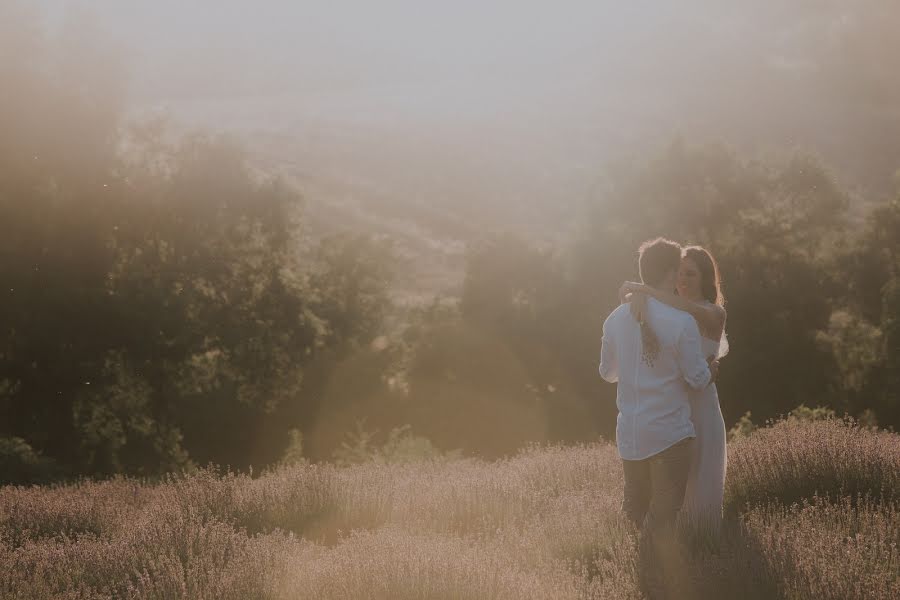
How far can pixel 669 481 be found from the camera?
15.7 ft

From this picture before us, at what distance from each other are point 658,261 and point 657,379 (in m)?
0.66

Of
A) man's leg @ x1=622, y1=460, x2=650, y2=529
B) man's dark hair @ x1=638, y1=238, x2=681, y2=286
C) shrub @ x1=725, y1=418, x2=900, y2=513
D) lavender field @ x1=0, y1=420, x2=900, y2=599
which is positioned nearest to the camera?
lavender field @ x1=0, y1=420, x2=900, y2=599

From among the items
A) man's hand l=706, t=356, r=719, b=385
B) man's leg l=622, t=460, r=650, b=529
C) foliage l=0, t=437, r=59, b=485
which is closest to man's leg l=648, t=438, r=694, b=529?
man's leg l=622, t=460, r=650, b=529

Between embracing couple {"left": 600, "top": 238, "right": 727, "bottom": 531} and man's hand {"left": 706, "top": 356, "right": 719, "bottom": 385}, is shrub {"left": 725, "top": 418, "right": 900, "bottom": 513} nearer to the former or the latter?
embracing couple {"left": 600, "top": 238, "right": 727, "bottom": 531}

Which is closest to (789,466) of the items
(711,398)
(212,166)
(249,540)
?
(711,398)

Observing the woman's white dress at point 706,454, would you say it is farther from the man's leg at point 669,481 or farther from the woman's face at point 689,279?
the woman's face at point 689,279

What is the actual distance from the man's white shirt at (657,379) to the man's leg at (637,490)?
4.6 inches

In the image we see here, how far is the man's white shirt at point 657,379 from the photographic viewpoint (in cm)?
461

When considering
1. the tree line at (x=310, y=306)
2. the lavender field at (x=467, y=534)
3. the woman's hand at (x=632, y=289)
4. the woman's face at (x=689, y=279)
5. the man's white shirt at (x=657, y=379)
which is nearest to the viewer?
the lavender field at (x=467, y=534)

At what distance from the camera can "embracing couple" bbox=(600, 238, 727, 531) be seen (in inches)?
184

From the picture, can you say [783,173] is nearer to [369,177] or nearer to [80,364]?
[80,364]

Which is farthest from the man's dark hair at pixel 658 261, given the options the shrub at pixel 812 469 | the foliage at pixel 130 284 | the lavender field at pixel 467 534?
the foliage at pixel 130 284

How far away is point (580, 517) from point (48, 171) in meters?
19.7

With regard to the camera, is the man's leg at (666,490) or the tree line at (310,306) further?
the tree line at (310,306)
